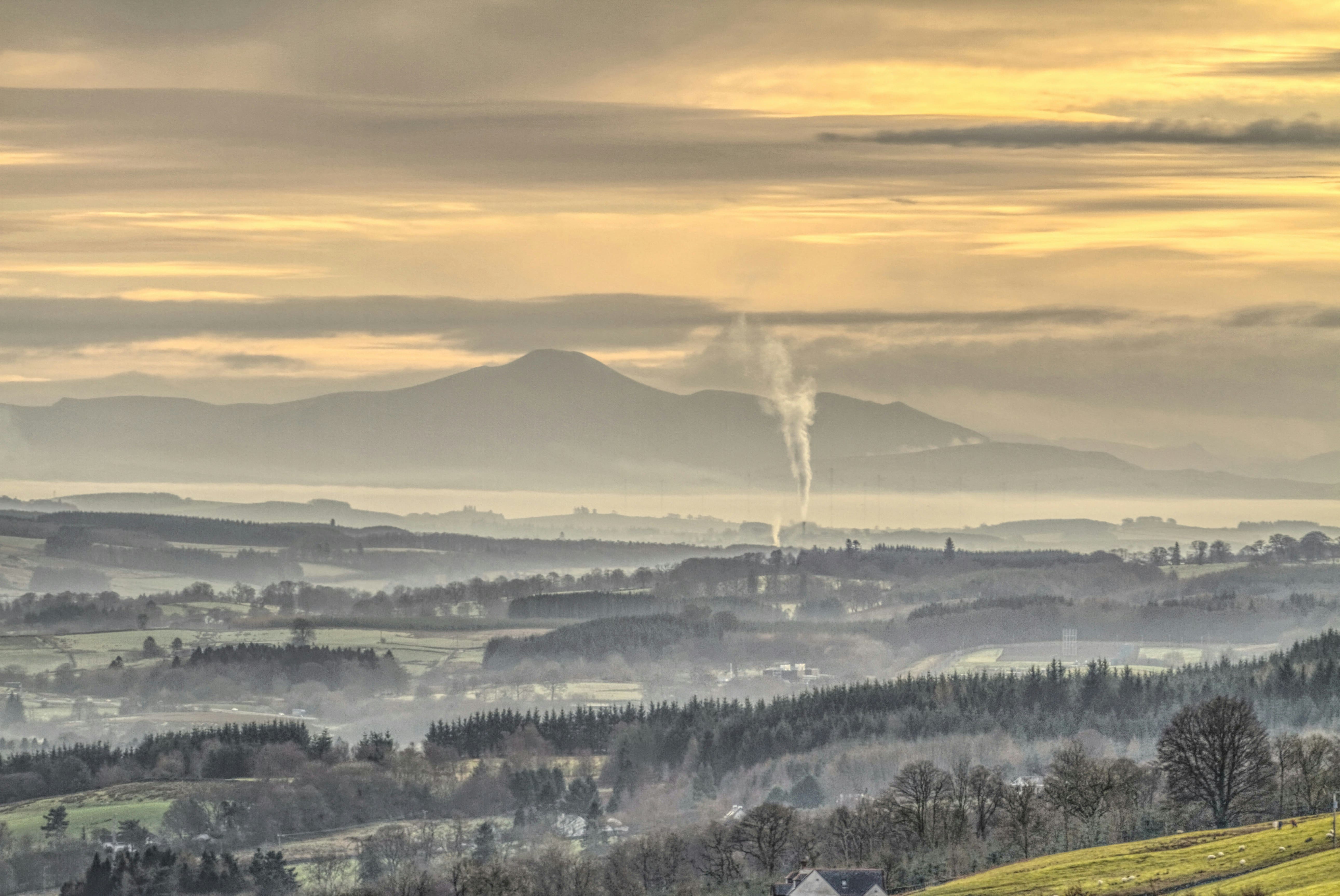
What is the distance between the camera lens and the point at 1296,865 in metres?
133

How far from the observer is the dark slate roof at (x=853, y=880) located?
598ft

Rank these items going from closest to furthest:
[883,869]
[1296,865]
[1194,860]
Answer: [1296,865] → [1194,860] → [883,869]

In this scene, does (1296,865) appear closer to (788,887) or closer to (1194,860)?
(1194,860)

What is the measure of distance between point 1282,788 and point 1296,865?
2714 inches

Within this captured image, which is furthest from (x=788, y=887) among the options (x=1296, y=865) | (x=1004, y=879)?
(x=1296, y=865)

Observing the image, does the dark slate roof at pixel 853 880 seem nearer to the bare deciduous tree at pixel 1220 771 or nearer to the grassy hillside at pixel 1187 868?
the grassy hillside at pixel 1187 868

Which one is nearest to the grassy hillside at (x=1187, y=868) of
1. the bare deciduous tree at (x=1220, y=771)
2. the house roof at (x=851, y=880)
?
the house roof at (x=851, y=880)

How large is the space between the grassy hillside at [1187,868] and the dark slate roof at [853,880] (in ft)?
24.8

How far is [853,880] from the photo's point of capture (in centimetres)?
18362

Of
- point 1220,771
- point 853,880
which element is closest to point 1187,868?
point 853,880

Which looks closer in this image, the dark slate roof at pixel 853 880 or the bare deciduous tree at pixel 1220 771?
the dark slate roof at pixel 853 880

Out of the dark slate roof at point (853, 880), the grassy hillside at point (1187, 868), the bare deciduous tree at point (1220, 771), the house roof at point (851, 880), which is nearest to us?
the grassy hillside at point (1187, 868)

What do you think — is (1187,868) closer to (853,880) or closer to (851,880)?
(853,880)

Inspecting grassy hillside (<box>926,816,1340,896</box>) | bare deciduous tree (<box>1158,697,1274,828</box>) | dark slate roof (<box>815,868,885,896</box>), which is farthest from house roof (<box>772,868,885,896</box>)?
bare deciduous tree (<box>1158,697,1274,828</box>)
